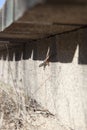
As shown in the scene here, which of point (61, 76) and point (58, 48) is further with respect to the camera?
point (58, 48)

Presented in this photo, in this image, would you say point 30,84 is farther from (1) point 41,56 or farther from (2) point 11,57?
(2) point 11,57

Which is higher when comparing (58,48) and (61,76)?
(58,48)

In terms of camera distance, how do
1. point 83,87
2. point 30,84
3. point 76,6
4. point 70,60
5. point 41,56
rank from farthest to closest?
point 30,84 → point 41,56 → point 70,60 → point 83,87 → point 76,6

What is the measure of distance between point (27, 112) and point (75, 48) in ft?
8.19

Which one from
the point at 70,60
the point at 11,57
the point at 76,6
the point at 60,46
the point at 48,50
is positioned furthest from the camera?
the point at 11,57

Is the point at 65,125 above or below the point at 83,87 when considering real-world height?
below

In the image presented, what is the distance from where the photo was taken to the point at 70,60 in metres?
6.10

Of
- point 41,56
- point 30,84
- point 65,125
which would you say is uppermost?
point 41,56

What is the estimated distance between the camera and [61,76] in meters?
6.69

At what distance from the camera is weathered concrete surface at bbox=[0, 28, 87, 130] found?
5.61m

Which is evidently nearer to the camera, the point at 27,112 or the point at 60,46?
the point at 60,46

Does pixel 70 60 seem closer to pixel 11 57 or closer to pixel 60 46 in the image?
pixel 60 46

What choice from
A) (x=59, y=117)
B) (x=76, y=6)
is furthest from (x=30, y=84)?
(x=76, y=6)

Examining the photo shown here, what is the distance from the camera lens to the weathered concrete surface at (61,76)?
5613 mm
